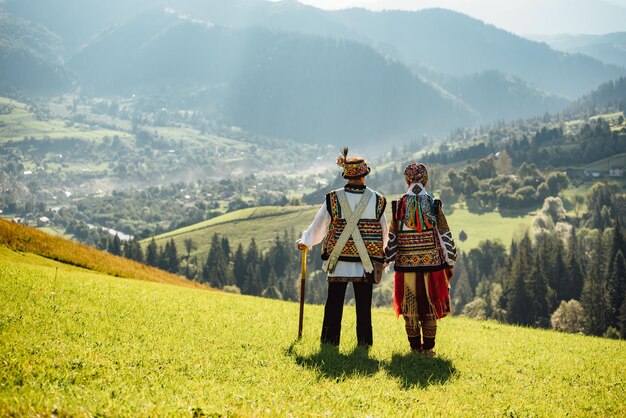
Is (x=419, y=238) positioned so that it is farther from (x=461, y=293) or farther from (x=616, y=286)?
(x=461, y=293)

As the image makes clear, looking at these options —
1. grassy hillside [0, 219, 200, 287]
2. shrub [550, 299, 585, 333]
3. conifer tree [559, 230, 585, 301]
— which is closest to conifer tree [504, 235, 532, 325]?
shrub [550, 299, 585, 333]

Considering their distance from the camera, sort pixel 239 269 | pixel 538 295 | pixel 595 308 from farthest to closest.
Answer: pixel 239 269 → pixel 538 295 → pixel 595 308

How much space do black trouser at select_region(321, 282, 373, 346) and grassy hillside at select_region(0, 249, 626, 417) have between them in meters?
0.37

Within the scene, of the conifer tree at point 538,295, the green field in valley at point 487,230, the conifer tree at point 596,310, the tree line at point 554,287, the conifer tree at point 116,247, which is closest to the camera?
the conifer tree at point 596,310

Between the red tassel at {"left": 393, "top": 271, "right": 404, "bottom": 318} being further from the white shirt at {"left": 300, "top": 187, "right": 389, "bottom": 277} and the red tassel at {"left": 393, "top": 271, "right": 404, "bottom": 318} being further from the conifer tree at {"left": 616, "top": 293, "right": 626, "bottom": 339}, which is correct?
the conifer tree at {"left": 616, "top": 293, "right": 626, "bottom": 339}

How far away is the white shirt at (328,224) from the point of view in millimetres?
11555

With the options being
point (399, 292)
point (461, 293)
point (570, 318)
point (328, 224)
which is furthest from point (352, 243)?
point (461, 293)

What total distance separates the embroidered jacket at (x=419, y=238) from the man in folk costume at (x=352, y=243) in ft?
0.98

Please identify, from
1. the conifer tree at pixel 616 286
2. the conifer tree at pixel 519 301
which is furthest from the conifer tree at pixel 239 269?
the conifer tree at pixel 616 286

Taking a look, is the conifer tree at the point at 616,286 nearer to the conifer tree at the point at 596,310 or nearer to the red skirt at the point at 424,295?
the conifer tree at the point at 596,310

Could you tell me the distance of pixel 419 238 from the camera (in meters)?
11.8

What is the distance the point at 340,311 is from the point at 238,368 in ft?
11.0

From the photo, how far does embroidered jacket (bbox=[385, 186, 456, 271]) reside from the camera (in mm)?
11797

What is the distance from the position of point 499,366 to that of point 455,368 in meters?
1.08
